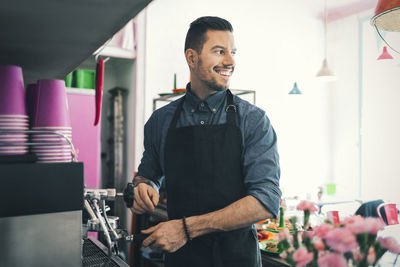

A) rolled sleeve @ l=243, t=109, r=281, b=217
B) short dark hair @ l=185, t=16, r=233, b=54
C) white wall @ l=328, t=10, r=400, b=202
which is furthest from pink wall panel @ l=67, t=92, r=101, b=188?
white wall @ l=328, t=10, r=400, b=202

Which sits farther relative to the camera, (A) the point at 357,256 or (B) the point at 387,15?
(B) the point at 387,15

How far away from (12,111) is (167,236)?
2.01 ft

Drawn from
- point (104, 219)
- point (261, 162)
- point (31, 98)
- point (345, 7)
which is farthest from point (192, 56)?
point (345, 7)

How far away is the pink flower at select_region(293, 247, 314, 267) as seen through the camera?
63 cm

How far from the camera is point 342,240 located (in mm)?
604

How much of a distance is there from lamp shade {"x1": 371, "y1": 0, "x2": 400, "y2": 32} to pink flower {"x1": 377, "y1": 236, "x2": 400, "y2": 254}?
1.39m

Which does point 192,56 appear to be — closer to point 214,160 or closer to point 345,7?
point 214,160

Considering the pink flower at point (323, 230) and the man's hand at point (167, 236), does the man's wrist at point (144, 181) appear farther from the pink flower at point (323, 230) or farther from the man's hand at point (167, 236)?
the pink flower at point (323, 230)

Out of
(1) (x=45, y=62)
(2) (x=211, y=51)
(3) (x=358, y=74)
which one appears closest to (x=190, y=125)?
(2) (x=211, y=51)

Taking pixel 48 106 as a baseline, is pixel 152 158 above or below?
below

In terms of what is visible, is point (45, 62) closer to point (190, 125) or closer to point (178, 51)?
point (190, 125)

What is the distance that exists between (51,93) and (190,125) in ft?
1.81

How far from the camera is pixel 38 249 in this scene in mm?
999

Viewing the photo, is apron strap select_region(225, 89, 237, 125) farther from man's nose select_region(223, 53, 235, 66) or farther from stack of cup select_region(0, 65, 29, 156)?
stack of cup select_region(0, 65, 29, 156)
